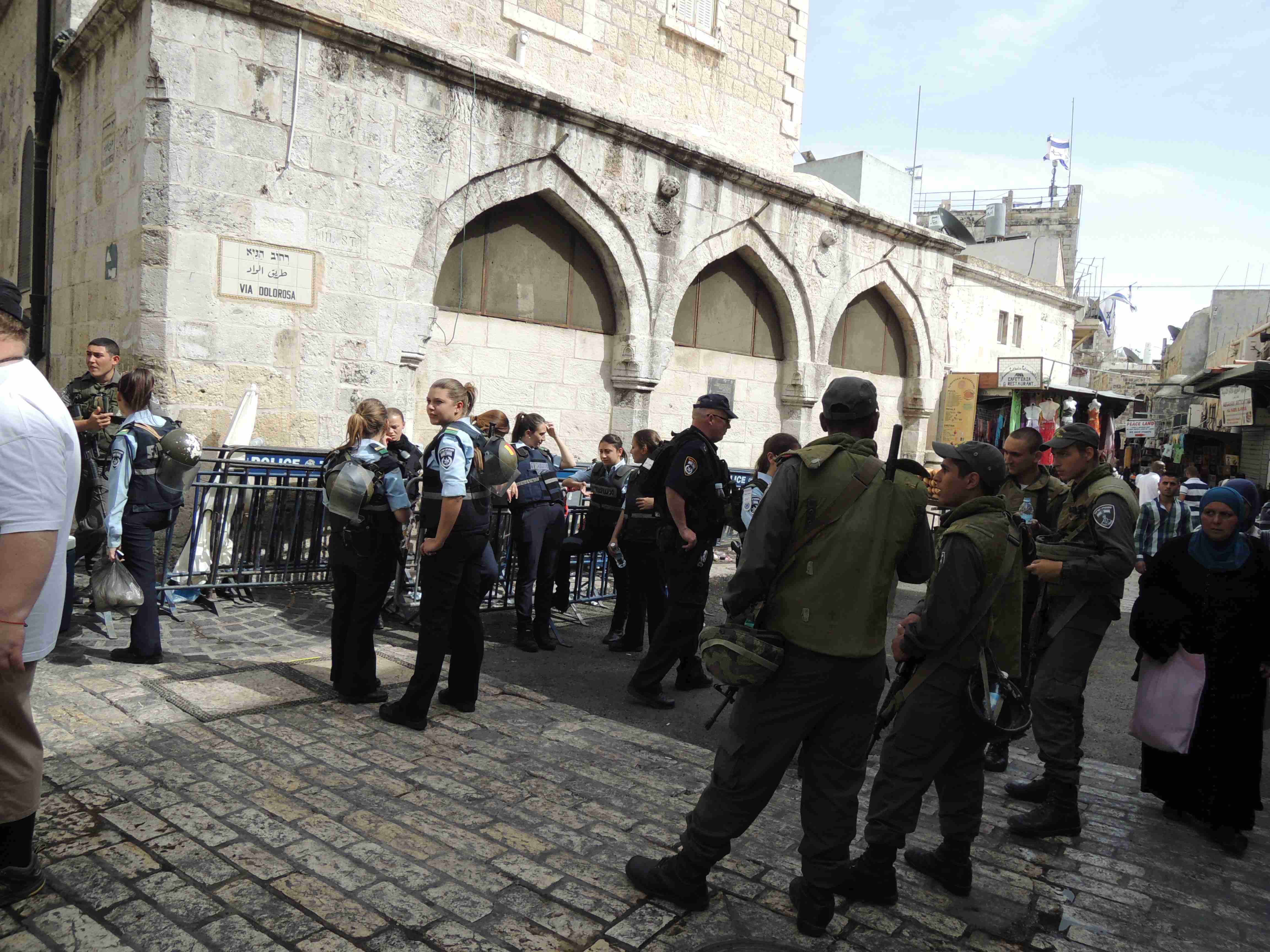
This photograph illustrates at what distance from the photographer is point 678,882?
3.03 meters

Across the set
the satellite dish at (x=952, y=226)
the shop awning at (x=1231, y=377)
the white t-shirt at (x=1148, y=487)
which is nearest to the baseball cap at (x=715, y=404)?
the white t-shirt at (x=1148, y=487)

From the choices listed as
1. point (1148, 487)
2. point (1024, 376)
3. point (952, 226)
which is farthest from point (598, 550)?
point (952, 226)

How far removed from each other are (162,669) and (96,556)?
1.98 meters

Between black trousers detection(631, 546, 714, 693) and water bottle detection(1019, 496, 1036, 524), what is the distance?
1.88 meters

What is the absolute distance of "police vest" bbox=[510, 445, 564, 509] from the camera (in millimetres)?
6832

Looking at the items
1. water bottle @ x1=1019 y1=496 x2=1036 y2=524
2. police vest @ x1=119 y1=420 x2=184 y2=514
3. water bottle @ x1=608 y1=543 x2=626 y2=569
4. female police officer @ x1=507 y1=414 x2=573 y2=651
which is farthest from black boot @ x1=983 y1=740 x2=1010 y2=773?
police vest @ x1=119 y1=420 x2=184 y2=514

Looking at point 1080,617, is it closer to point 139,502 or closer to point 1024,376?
point 139,502

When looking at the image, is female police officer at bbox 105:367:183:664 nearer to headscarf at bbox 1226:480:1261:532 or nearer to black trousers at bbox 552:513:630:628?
black trousers at bbox 552:513:630:628

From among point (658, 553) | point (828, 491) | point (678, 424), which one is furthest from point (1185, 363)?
point (828, 491)

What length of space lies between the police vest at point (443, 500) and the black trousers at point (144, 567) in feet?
6.19

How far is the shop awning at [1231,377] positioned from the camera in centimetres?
1483

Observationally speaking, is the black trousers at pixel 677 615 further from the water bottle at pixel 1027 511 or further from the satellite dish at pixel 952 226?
the satellite dish at pixel 952 226

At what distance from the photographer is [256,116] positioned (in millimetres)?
8141

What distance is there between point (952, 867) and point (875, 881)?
37 cm
